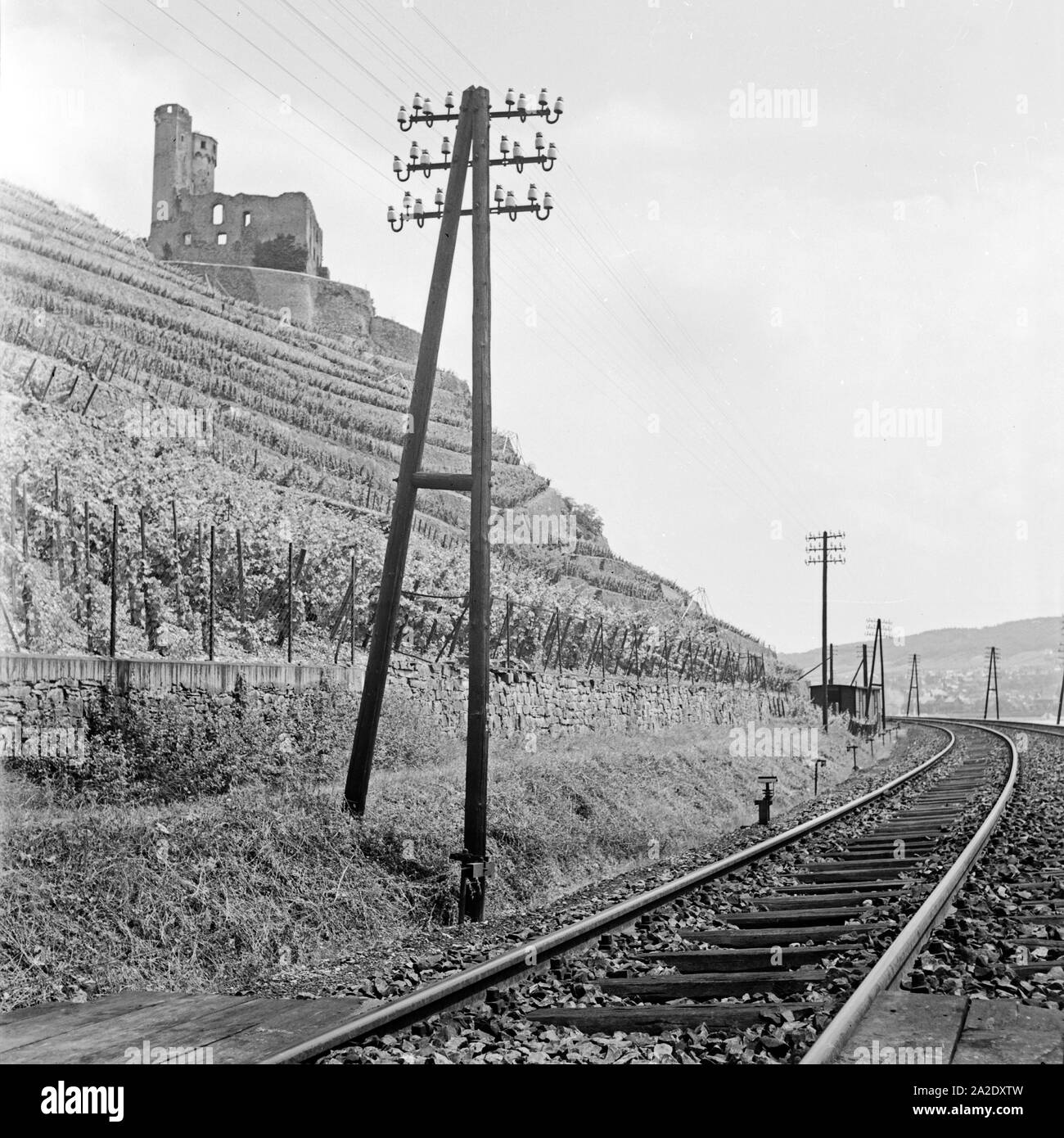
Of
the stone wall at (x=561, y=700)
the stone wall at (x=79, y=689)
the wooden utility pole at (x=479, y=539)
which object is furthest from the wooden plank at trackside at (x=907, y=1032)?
the stone wall at (x=561, y=700)

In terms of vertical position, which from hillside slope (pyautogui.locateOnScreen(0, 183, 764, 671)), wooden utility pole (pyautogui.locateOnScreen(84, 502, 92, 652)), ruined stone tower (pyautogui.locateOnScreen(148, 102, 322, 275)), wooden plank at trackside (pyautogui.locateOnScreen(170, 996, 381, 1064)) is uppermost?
ruined stone tower (pyautogui.locateOnScreen(148, 102, 322, 275))

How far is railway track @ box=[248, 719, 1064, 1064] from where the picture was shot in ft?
18.5

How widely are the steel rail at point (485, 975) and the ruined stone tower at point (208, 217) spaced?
303 feet

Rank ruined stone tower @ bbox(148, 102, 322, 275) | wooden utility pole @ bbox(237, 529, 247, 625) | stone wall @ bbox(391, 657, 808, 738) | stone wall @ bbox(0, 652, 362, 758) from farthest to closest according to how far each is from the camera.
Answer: ruined stone tower @ bbox(148, 102, 322, 275) < stone wall @ bbox(391, 657, 808, 738) < wooden utility pole @ bbox(237, 529, 247, 625) < stone wall @ bbox(0, 652, 362, 758)

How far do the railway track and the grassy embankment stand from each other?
2.06 meters

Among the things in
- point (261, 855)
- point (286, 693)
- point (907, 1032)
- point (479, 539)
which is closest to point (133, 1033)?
point (261, 855)

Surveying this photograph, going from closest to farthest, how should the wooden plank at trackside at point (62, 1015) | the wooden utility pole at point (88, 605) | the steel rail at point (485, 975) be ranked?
the steel rail at point (485, 975), the wooden plank at trackside at point (62, 1015), the wooden utility pole at point (88, 605)

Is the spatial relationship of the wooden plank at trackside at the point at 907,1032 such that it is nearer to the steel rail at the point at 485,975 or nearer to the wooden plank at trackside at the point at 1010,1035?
the wooden plank at trackside at the point at 1010,1035

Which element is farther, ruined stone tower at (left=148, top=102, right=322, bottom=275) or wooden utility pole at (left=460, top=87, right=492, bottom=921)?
ruined stone tower at (left=148, top=102, right=322, bottom=275)

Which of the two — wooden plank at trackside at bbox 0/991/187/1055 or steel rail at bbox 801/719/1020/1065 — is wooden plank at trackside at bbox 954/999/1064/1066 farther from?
wooden plank at trackside at bbox 0/991/187/1055

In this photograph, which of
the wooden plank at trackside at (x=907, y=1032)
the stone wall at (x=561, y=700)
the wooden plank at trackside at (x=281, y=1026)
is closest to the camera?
Result: the wooden plank at trackside at (x=907, y=1032)

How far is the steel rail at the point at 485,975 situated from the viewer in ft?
17.5

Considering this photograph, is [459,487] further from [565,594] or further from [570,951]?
[565,594]

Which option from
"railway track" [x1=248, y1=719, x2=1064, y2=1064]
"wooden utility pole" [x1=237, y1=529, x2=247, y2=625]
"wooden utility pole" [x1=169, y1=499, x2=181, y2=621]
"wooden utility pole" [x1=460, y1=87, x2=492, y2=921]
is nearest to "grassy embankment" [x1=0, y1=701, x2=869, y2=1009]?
"wooden utility pole" [x1=460, y1=87, x2=492, y2=921]
